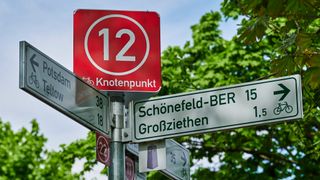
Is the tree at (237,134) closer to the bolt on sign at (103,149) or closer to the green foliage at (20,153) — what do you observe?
the green foliage at (20,153)

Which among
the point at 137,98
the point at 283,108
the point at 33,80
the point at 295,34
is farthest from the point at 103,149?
the point at 295,34

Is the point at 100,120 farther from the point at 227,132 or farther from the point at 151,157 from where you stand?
the point at 227,132

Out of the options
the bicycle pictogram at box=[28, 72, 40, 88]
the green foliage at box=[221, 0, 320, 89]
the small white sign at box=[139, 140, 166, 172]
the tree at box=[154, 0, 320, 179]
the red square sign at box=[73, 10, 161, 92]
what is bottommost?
the small white sign at box=[139, 140, 166, 172]

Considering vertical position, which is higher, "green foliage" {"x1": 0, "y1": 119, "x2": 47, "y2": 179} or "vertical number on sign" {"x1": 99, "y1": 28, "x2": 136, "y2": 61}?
"green foliage" {"x1": 0, "y1": 119, "x2": 47, "y2": 179}

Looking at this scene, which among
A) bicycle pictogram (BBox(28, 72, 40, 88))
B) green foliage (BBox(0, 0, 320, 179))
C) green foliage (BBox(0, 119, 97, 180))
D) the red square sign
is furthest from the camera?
green foliage (BBox(0, 119, 97, 180))

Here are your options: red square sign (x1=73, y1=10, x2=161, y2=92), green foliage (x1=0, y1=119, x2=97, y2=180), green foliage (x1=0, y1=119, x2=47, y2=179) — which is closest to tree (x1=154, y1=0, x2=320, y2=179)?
green foliage (x1=0, y1=119, x2=97, y2=180)

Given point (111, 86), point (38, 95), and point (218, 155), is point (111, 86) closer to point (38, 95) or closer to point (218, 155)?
point (38, 95)

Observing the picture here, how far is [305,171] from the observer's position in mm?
20703

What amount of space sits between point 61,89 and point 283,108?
127 cm

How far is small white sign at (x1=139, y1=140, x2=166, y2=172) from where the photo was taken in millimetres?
5613

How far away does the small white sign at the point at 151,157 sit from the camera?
5613 millimetres

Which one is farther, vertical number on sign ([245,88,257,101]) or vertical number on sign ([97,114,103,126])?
vertical number on sign ([245,88,257,101])

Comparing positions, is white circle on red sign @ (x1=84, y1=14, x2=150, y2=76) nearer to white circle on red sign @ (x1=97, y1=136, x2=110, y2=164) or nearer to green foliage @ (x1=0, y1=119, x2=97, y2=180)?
white circle on red sign @ (x1=97, y1=136, x2=110, y2=164)

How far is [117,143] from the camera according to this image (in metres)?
5.49
